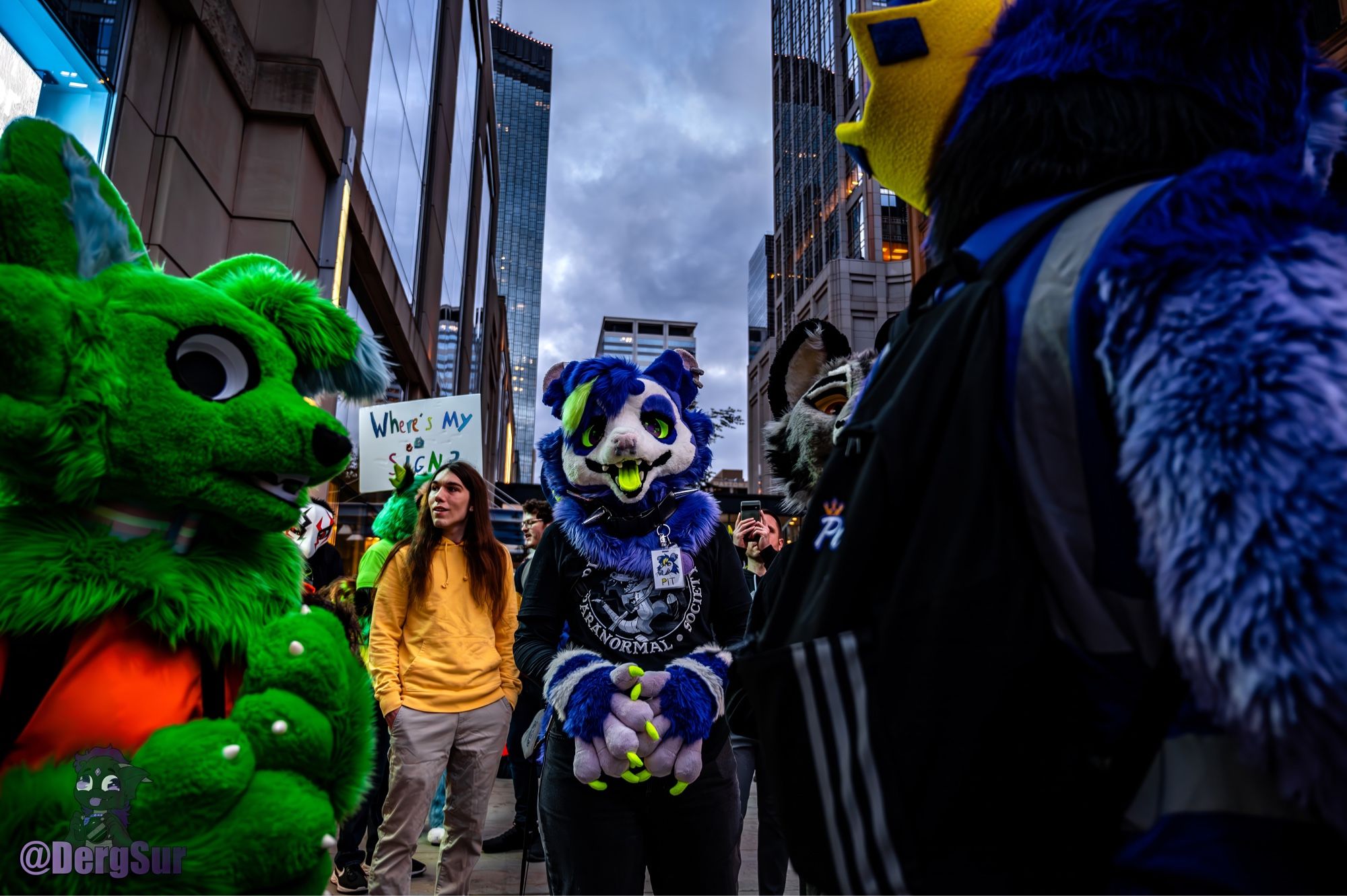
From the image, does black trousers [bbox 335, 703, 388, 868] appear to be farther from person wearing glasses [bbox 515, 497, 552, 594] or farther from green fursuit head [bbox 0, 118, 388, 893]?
green fursuit head [bbox 0, 118, 388, 893]

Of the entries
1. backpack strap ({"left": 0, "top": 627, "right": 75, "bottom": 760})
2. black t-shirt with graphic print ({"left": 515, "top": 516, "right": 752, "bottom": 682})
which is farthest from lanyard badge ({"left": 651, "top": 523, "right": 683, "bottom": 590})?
backpack strap ({"left": 0, "top": 627, "right": 75, "bottom": 760})

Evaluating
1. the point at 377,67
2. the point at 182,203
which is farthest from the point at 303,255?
the point at 377,67

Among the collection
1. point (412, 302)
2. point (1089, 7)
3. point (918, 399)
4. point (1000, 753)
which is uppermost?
point (412, 302)

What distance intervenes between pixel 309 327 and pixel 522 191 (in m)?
156

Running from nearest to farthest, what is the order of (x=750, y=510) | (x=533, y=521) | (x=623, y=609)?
(x=623, y=609)
(x=750, y=510)
(x=533, y=521)

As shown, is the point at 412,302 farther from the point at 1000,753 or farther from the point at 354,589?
the point at 1000,753

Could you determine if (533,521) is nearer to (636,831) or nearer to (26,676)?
(636,831)

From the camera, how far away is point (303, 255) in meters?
9.39

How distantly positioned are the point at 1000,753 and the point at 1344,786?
0.88 feet

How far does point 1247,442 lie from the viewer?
2.21ft

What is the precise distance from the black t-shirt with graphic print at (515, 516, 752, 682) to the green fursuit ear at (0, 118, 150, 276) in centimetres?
163

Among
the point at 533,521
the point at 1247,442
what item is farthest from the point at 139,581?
the point at 533,521

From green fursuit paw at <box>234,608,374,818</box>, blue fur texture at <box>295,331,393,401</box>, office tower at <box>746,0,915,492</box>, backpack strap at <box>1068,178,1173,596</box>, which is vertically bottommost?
green fursuit paw at <box>234,608,374,818</box>

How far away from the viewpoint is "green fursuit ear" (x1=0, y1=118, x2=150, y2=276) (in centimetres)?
138
